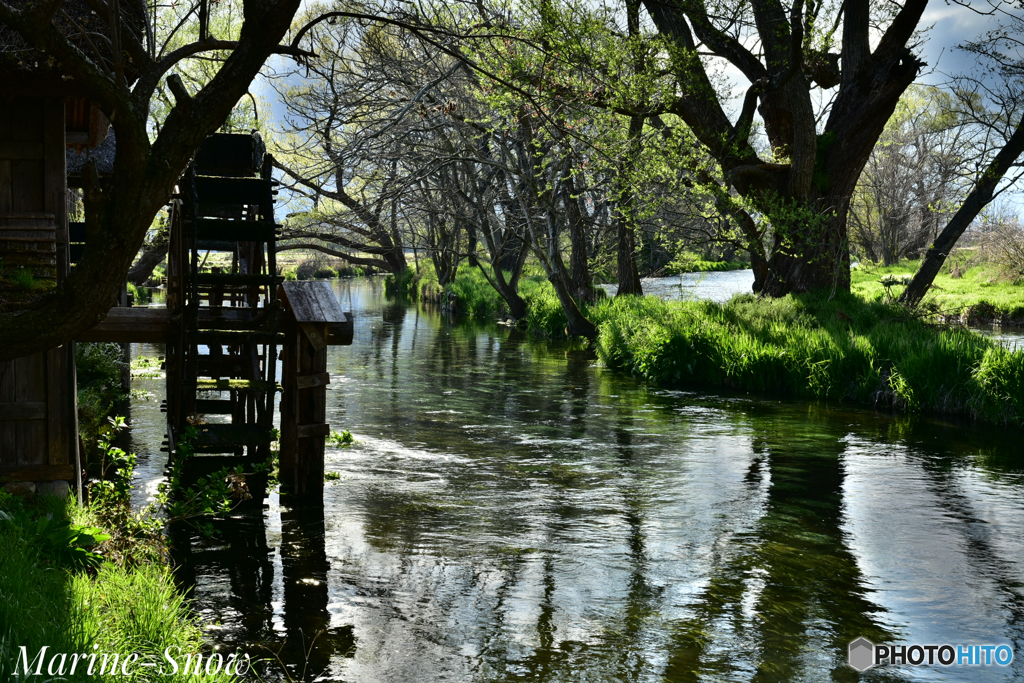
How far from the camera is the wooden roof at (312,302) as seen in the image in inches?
303

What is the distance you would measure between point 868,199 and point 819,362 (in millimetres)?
29705

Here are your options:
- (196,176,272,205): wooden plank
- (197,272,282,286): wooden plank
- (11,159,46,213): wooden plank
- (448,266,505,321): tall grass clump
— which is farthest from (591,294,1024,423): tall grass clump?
(11,159,46,213): wooden plank

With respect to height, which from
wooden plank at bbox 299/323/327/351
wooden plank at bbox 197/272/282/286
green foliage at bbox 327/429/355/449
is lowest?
green foliage at bbox 327/429/355/449

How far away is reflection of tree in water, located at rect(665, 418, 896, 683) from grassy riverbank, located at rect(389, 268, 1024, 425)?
4525 mm

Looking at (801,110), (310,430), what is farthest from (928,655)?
(801,110)

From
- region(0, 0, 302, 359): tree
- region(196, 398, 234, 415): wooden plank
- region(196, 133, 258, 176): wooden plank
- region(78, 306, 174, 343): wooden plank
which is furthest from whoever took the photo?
region(196, 133, 258, 176): wooden plank

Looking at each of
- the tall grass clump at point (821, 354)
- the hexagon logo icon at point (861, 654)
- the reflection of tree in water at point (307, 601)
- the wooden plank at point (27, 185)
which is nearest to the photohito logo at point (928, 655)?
the hexagon logo icon at point (861, 654)

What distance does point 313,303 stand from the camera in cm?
782

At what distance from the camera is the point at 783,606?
588cm

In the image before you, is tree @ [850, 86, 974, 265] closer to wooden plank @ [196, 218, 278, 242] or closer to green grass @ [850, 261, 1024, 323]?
green grass @ [850, 261, 1024, 323]

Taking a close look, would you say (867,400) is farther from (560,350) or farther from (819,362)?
(560,350)

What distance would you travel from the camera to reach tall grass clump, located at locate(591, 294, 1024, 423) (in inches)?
476

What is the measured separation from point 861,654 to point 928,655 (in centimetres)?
41

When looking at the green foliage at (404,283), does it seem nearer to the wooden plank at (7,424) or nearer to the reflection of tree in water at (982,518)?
the reflection of tree in water at (982,518)
